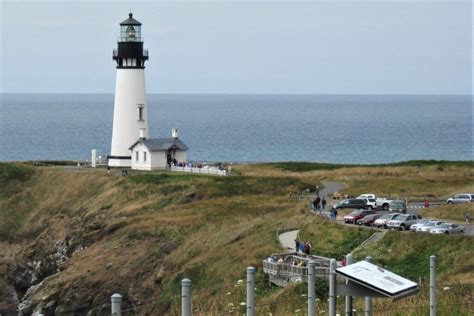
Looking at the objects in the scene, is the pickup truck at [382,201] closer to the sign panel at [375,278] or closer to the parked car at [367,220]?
the parked car at [367,220]

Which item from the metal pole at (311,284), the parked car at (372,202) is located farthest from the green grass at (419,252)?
the metal pole at (311,284)

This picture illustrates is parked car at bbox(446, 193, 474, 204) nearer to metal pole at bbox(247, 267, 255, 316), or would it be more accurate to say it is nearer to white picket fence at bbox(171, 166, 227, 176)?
white picket fence at bbox(171, 166, 227, 176)

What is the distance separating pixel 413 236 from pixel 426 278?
7402 millimetres

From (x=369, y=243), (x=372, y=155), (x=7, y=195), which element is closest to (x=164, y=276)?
(x=369, y=243)

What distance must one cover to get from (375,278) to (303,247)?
25.0 m

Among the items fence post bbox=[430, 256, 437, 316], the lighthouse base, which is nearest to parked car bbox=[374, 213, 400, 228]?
fence post bbox=[430, 256, 437, 316]

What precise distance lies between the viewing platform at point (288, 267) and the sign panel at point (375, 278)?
1775 centimetres

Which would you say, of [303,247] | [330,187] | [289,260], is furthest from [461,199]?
[289,260]

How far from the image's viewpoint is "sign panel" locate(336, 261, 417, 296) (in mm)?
16250

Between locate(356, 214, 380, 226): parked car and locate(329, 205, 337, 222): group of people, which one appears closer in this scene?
locate(356, 214, 380, 226): parked car

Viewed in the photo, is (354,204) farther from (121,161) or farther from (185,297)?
(185,297)

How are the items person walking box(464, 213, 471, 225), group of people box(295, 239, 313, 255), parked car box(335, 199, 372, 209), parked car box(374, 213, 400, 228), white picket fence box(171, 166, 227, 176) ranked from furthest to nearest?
1. white picket fence box(171, 166, 227, 176)
2. parked car box(335, 199, 372, 209)
3. person walking box(464, 213, 471, 225)
4. parked car box(374, 213, 400, 228)
5. group of people box(295, 239, 313, 255)

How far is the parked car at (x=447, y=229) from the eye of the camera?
145 ft

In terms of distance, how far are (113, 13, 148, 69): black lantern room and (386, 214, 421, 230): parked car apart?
112 feet
